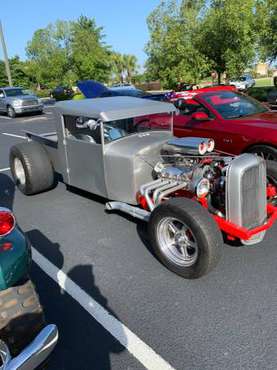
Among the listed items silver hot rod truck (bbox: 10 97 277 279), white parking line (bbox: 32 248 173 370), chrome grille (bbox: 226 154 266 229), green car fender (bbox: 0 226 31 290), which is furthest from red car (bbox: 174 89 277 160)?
green car fender (bbox: 0 226 31 290)

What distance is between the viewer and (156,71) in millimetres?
17047

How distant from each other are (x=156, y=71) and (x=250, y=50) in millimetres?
4620

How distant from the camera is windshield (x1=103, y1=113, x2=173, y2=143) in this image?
4.36m

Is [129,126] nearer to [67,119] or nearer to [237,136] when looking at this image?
[67,119]

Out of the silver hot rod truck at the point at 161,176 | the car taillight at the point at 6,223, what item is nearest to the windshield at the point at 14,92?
the silver hot rod truck at the point at 161,176

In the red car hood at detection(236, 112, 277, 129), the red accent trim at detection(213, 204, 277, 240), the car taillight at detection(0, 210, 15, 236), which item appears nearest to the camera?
the car taillight at detection(0, 210, 15, 236)

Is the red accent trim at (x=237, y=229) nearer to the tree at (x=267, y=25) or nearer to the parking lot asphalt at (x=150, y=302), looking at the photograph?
the parking lot asphalt at (x=150, y=302)

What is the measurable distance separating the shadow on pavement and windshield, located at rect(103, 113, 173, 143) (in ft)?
5.52

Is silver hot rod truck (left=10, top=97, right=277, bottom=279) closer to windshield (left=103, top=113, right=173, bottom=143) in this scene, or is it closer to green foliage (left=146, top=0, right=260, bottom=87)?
windshield (left=103, top=113, right=173, bottom=143)

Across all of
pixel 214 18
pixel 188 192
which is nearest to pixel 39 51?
pixel 214 18

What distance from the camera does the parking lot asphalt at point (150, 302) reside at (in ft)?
8.14

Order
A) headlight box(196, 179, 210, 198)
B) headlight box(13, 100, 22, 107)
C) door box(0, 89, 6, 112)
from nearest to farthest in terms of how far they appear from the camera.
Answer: headlight box(196, 179, 210, 198), headlight box(13, 100, 22, 107), door box(0, 89, 6, 112)

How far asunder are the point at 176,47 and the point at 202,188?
44.0 feet

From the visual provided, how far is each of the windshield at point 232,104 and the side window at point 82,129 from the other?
2.80 meters
